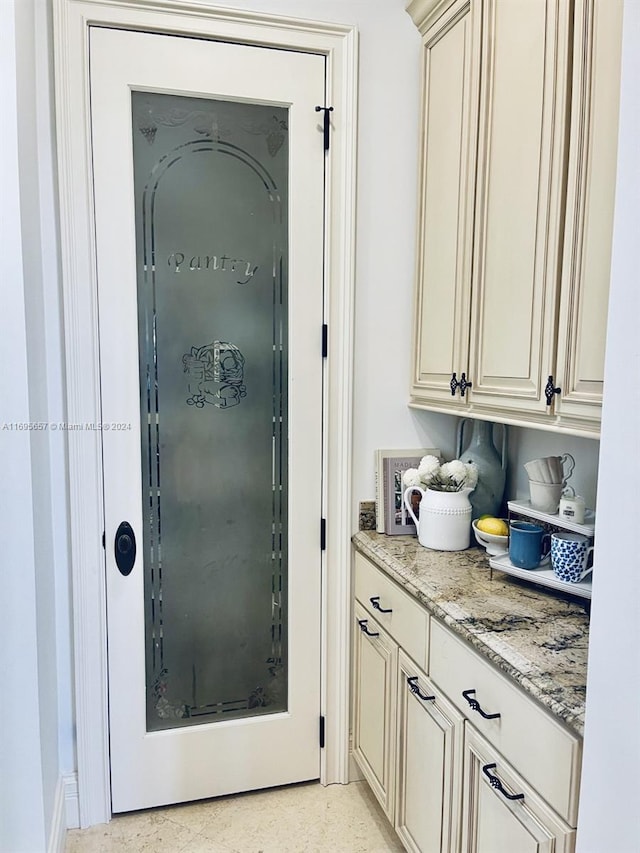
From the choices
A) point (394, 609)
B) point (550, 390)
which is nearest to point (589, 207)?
point (550, 390)

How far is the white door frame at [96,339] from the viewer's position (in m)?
1.88

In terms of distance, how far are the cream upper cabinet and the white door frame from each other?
29 centimetres

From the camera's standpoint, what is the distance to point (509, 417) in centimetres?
166

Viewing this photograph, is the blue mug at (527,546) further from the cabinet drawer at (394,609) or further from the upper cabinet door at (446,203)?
the upper cabinet door at (446,203)

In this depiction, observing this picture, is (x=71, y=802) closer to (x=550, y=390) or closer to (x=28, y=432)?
(x=28, y=432)

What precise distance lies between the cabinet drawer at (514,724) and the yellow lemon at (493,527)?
377 mm

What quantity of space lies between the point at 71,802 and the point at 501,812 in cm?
150

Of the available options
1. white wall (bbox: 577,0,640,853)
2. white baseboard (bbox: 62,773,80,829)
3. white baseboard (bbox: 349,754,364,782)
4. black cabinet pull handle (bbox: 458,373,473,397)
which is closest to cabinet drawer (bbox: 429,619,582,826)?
white wall (bbox: 577,0,640,853)

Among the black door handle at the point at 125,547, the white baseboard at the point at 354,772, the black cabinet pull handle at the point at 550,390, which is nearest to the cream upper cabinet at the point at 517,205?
the black cabinet pull handle at the point at 550,390

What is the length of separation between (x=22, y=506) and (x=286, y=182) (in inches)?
51.6

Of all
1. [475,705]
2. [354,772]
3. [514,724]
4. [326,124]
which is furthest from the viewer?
[354,772]

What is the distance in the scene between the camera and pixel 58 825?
1.92 m

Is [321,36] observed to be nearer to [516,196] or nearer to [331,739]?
[516,196]

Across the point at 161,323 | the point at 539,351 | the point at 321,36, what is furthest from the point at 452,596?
the point at 321,36
